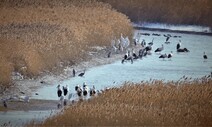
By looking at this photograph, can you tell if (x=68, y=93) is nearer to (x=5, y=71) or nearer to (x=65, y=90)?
(x=65, y=90)

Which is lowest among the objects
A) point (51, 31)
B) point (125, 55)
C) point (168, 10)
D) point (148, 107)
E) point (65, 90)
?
point (148, 107)

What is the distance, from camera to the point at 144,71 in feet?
20.9

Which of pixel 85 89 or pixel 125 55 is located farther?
pixel 125 55

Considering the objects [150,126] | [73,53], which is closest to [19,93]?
[73,53]

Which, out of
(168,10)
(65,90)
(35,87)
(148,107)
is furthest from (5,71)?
(168,10)

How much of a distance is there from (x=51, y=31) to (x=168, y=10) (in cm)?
101

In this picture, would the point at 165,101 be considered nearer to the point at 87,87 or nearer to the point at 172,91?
the point at 172,91

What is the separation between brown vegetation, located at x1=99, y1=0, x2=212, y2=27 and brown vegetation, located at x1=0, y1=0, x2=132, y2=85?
89 mm

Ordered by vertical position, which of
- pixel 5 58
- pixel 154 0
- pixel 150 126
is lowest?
pixel 150 126

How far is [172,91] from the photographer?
20.3 ft

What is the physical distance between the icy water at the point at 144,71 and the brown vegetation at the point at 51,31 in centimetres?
23

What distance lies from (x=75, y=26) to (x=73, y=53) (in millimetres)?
271

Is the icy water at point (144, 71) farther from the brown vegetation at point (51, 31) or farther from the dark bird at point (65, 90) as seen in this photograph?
the brown vegetation at point (51, 31)

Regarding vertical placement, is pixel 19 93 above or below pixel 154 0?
below
